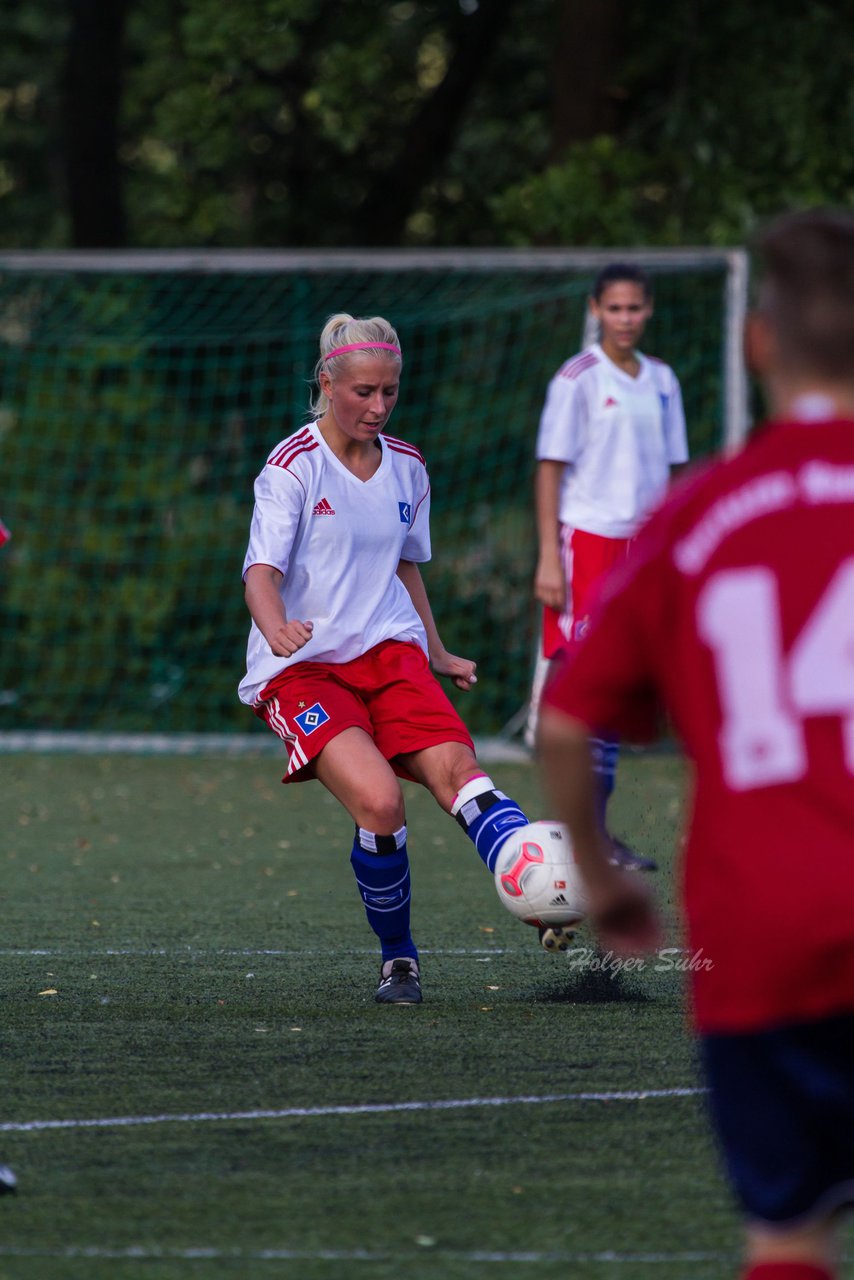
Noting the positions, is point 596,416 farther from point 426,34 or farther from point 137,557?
point 426,34

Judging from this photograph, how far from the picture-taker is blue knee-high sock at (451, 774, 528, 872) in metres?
5.34

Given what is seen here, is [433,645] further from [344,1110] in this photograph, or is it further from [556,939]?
[344,1110]

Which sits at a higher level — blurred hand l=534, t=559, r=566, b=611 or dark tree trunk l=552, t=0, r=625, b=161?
dark tree trunk l=552, t=0, r=625, b=161

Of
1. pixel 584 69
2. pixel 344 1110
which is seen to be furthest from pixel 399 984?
pixel 584 69

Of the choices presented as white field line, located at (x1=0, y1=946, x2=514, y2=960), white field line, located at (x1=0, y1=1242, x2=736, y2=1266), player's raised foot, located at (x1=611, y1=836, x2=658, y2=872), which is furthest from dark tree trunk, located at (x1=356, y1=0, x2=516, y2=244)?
white field line, located at (x1=0, y1=1242, x2=736, y2=1266)

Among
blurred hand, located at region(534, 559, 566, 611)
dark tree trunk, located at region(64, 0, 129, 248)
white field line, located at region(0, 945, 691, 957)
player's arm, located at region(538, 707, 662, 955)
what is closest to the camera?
player's arm, located at region(538, 707, 662, 955)

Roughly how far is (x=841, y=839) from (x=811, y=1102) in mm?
296

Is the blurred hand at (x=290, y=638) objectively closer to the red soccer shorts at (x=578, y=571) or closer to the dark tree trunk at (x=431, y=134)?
the red soccer shorts at (x=578, y=571)

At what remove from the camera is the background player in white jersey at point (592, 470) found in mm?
8203

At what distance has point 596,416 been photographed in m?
8.26

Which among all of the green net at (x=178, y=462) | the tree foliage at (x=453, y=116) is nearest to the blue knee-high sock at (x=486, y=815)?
the green net at (x=178, y=462)

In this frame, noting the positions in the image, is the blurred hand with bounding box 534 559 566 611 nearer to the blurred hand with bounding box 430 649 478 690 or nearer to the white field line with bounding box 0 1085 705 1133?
the blurred hand with bounding box 430 649 478 690

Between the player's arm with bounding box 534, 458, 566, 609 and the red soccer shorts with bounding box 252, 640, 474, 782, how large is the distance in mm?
2521

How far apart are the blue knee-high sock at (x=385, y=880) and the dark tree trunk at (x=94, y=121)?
36.7ft
